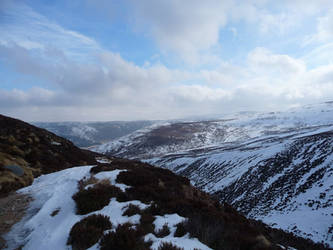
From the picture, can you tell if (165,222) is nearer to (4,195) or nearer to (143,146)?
(4,195)

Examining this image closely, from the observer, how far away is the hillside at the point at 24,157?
1156 cm

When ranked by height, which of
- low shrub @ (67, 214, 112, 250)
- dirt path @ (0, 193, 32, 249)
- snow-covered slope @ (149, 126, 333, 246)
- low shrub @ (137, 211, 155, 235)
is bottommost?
snow-covered slope @ (149, 126, 333, 246)

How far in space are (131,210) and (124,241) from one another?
2138 mm

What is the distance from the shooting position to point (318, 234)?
13.8 m

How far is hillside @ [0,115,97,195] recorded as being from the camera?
1156 centimetres

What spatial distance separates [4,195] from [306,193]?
1071 inches

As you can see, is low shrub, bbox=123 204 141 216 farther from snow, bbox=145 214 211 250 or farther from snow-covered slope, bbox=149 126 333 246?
snow-covered slope, bbox=149 126 333 246

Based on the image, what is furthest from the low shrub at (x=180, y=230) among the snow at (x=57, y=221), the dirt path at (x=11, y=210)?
the dirt path at (x=11, y=210)

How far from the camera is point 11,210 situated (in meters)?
7.80

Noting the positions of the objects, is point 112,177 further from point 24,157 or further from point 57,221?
point 24,157

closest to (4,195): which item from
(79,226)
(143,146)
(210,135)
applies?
(79,226)

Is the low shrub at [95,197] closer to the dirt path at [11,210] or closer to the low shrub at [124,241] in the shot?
the dirt path at [11,210]

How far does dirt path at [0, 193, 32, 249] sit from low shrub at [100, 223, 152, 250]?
3481 mm

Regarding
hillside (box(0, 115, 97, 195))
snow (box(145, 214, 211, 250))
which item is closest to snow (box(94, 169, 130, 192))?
snow (box(145, 214, 211, 250))
